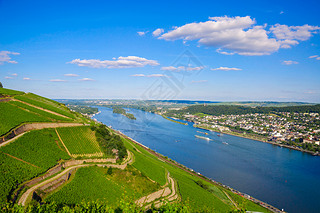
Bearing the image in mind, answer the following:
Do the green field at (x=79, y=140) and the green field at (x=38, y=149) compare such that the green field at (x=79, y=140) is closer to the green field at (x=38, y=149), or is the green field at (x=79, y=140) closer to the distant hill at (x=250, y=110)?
the green field at (x=38, y=149)

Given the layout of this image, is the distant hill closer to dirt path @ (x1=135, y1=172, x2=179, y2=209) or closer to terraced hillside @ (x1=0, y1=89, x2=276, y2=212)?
terraced hillside @ (x1=0, y1=89, x2=276, y2=212)

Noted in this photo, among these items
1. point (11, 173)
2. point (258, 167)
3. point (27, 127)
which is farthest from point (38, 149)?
point (258, 167)

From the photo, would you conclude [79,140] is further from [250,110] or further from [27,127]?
[250,110]

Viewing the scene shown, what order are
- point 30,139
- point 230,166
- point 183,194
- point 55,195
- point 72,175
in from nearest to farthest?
point 55,195 → point 72,175 → point 30,139 → point 183,194 → point 230,166

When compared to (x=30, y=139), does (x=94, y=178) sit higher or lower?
lower

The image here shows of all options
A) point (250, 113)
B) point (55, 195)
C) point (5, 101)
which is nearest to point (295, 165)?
point (55, 195)

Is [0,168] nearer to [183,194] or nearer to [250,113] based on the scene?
[183,194]
